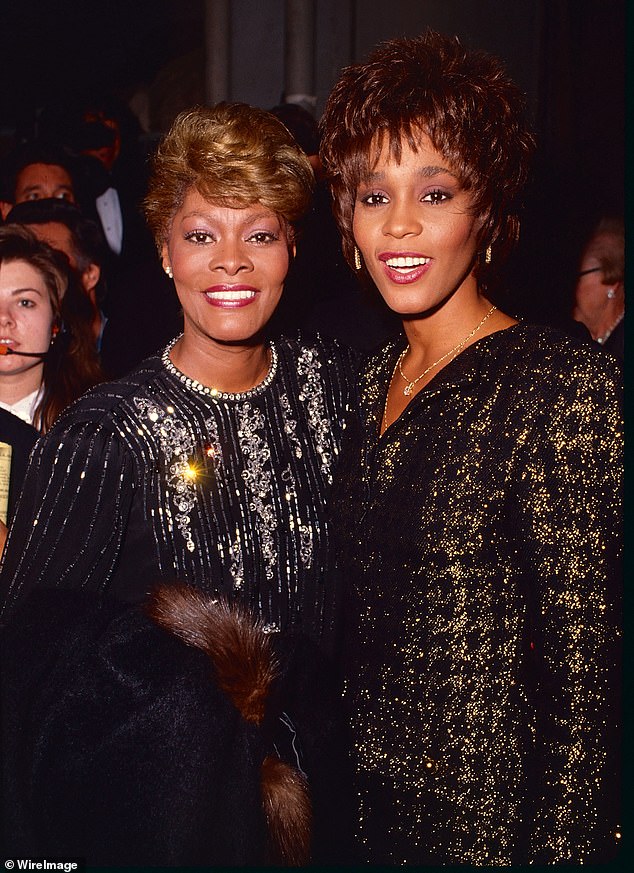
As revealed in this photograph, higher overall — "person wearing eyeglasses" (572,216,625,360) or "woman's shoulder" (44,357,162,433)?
"person wearing eyeglasses" (572,216,625,360)

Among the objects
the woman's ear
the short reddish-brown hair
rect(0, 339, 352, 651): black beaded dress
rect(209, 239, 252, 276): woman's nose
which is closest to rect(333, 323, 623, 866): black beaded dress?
rect(0, 339, 352, 651): black beaded dress

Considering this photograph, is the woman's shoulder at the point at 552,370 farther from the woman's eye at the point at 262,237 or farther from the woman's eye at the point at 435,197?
the woman's eye at the point at 262,237

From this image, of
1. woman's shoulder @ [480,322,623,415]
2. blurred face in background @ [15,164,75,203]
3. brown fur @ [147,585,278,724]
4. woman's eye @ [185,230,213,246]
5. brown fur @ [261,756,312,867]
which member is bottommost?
brown fur @ [261,756,312,867]

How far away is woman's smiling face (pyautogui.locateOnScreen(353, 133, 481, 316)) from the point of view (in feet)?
4.10

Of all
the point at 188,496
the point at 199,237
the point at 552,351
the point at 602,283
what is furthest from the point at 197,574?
the point at 602,283

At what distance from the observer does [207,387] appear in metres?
1.44

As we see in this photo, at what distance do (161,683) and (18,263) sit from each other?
1.07 metres

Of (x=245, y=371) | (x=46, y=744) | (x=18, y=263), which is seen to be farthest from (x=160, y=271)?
(x=46, y=744)

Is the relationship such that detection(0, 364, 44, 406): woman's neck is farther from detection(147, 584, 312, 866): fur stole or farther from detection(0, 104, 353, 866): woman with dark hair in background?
detection(147, 584, 312, 866): fur stole

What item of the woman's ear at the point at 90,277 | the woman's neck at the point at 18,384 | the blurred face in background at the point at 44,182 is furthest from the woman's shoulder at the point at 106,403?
the blurred face in background at the point at 44,182

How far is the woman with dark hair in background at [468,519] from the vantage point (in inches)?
43.6

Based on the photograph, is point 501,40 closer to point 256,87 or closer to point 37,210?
point 256,87

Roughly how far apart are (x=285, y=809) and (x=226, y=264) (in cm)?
81

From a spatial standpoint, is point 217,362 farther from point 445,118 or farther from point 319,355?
point 445,118
